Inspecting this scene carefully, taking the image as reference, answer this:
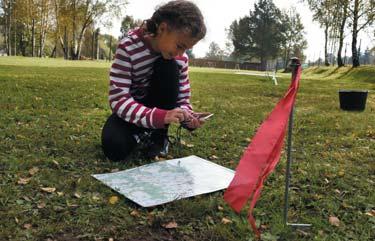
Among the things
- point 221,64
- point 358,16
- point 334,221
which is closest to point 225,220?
point 334,221

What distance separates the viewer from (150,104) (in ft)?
10.0

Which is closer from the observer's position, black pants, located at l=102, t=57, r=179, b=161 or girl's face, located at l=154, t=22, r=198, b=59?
girl's face, located at l=154, t=22, r=198, b=59

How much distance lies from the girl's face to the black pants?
0.25 meters

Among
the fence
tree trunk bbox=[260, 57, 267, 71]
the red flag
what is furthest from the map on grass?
tree trunk bbox=[260, 57, 267, 71]

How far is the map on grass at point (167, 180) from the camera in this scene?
2.28 metres

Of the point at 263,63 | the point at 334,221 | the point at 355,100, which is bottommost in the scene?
the point at 334,221

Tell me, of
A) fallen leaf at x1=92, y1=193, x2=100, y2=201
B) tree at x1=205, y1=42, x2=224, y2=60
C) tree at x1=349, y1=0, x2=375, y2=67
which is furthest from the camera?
tree at x1=205, y1=42, x2=224, y2=60

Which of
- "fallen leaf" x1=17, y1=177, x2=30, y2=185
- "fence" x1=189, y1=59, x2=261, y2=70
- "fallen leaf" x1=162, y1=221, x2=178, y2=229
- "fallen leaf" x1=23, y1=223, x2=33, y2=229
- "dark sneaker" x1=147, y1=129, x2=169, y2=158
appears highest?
"fence" x1=189, y1=59, x2=261, y2=70

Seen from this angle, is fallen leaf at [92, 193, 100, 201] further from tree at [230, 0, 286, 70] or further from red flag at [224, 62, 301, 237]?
tree at [230, 0, 286, 70]

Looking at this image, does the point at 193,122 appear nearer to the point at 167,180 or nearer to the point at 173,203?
the point at 167,180

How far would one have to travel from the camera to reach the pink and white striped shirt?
8.56ft

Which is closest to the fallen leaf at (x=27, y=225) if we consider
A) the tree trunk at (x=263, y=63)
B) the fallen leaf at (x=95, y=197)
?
the fallen leaf at (x=95, y=197)

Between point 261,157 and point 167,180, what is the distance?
976mm

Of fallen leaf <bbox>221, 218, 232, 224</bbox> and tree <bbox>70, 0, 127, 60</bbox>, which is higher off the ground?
tree <bbox>70, 0, 127, 60</bbox>
